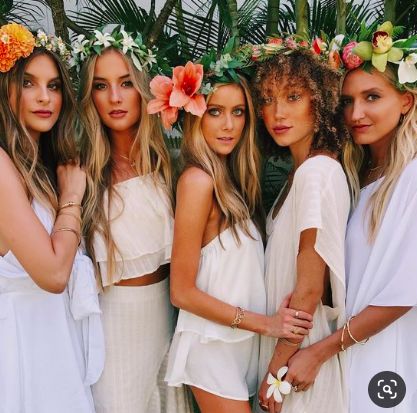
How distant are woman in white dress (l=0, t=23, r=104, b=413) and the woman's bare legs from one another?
0.48 m

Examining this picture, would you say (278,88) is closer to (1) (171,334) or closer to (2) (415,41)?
(2) (415,41)

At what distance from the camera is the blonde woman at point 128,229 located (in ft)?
9.20

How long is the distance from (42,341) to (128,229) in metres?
0.61

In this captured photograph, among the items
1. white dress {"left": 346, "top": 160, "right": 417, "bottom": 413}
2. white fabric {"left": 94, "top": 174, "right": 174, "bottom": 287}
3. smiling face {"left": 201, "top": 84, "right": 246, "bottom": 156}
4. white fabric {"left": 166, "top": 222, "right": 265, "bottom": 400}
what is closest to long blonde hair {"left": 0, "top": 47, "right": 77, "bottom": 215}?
white fabric {"left": 94, "top": 174, "right": 174, "bottom": 287}

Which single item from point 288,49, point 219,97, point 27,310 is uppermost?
point 288,49

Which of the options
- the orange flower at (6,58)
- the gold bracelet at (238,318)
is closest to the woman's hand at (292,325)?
the gold bracelet at (238,318)

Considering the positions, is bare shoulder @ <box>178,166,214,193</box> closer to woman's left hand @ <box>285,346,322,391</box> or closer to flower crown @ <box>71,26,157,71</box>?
flower crown @ <box>71,26,157,71</box>

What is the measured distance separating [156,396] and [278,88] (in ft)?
5.03

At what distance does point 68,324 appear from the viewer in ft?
8.76

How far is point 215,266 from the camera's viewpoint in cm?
271

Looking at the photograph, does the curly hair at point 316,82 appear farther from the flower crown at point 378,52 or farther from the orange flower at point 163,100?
the orange flower at point 163,100

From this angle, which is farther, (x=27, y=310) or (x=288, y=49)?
(x=288, y=49)

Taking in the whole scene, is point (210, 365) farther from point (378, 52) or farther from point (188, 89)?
point (378, 52)

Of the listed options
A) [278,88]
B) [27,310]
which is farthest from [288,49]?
[27,310]
